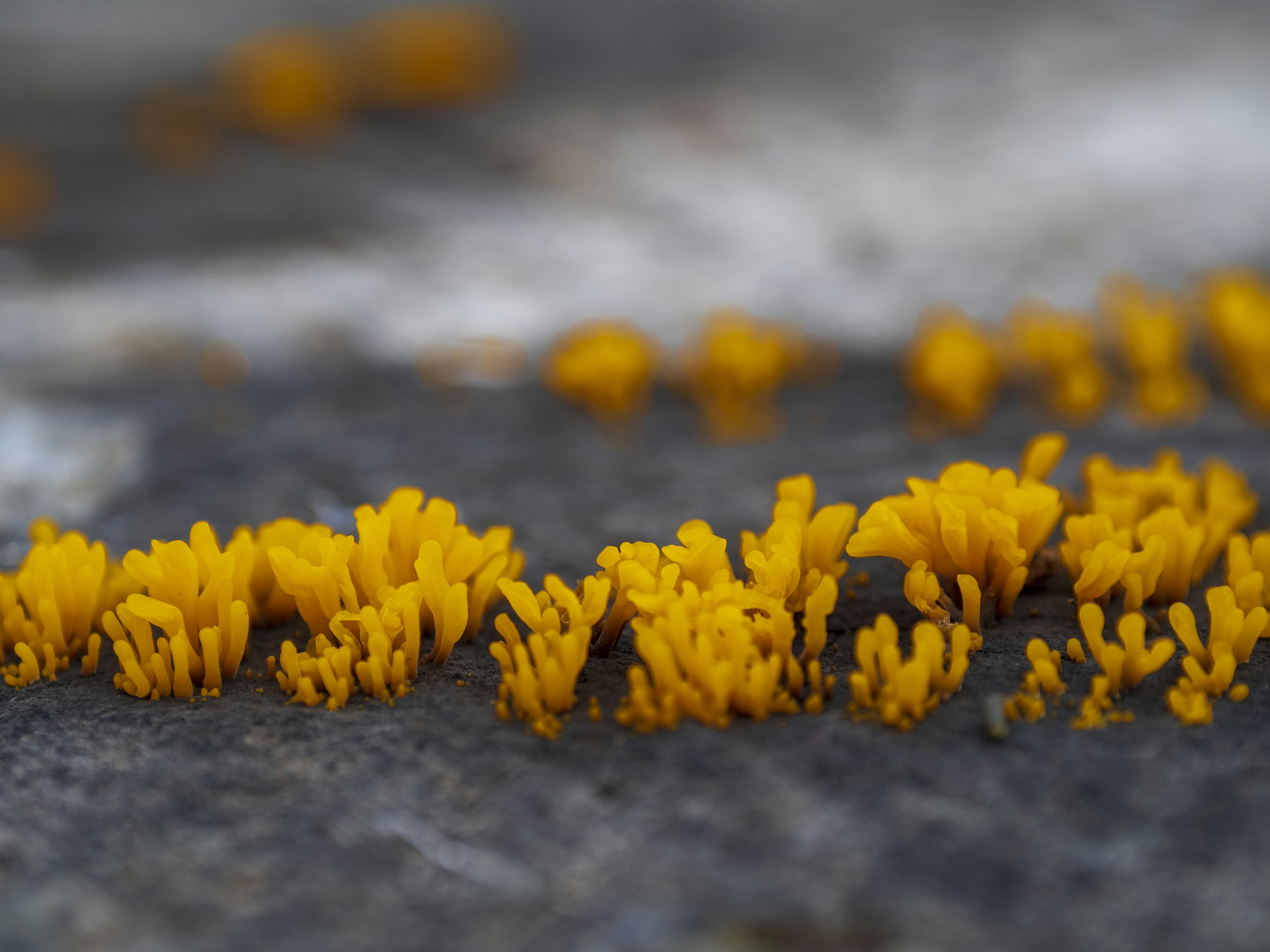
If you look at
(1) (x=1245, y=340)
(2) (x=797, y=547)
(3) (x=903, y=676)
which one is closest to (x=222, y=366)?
(2) (x=797, y=547)

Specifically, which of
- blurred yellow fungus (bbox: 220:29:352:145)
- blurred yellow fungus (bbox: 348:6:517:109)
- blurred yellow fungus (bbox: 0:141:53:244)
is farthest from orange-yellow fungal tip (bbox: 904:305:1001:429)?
blurred yellow fungus (bbox: 0:141:53:244)

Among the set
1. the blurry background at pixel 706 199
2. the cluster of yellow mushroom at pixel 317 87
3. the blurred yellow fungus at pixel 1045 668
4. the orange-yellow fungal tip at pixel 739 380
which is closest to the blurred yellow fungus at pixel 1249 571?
the blurred yellow fungus at pixel 1045 668

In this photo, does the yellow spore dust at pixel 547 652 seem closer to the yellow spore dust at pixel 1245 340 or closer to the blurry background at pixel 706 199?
the blurry background at pixel 706 199

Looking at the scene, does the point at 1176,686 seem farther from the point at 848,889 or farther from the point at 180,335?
the point at 180,335

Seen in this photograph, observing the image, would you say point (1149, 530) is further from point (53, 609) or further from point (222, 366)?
point (222, 366)

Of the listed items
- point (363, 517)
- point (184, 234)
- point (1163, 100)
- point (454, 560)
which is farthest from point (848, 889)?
point (1163, 100)

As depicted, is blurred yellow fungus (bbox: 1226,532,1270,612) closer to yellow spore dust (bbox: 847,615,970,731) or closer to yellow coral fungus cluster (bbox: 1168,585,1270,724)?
yellow coral fungus cluster (bbox: 1168,585,1270,724)
